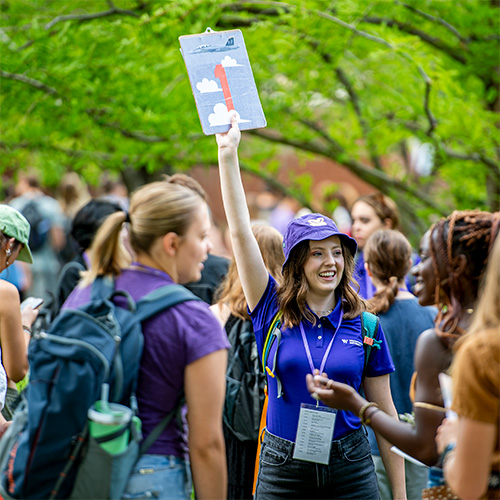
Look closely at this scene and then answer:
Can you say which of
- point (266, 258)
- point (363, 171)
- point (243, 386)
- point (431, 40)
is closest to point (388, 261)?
point (266, 258)

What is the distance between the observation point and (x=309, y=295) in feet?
11.0

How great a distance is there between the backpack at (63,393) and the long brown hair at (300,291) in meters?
0.97

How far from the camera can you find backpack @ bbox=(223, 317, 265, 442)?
4051 mm

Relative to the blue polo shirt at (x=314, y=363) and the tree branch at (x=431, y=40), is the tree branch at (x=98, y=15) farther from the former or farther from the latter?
the blue polo shirt at (x=314, y=363)

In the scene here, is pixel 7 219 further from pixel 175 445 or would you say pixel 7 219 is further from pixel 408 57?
pixel 408 57

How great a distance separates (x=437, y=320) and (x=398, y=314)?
71.7 inches

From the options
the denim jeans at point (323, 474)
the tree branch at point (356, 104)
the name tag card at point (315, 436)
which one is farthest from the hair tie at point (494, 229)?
the tree branch at point (356, 104)

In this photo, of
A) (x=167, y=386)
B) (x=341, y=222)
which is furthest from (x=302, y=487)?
(x=341, y=222)

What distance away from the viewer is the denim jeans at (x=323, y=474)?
3078mm

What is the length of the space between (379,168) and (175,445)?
612 centimetres

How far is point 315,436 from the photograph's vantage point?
121 inches

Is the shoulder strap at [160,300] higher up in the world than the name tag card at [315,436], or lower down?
higher up

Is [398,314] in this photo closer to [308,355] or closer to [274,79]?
[308,355]

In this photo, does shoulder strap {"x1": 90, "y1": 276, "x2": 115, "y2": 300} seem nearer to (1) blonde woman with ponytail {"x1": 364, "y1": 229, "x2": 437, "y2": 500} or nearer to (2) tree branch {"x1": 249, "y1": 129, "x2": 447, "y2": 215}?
(1) blonde woman with ponytail {"x1": 364, "y1": 229, "x2": 437, "y2": 500}
